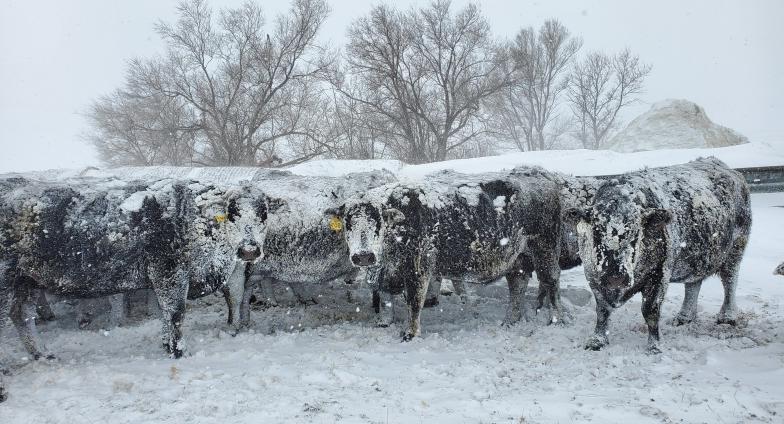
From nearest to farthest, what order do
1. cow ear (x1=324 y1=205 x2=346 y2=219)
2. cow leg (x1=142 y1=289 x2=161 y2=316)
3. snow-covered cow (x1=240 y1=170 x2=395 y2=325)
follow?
cow ear (x1=324 y1=205 x2=346 y2=219) → snow-covered cow (x1=240 y1=170 x2=395 y2=325) → cow leg (x1=142 y1=289 x2=161 y2=316)

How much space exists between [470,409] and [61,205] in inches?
174

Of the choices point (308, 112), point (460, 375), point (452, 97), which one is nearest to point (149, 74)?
point (308, 112)

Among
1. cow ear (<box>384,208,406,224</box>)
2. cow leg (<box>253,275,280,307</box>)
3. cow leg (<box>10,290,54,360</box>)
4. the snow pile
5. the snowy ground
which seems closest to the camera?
the snowy ground

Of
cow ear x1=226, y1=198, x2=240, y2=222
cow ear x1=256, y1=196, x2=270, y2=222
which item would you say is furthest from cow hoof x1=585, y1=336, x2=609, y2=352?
cow ear x1=226, y1=198, x2=240, y2=222

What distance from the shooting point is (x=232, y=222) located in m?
5.96

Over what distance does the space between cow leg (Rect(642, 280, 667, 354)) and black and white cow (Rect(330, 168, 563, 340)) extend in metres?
1.55

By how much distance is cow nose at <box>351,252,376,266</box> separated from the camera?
5.93 meters

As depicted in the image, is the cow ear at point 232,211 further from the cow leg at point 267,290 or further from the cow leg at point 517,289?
the cow leg at point 517,289

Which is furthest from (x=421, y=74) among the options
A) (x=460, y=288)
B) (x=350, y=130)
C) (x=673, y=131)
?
(x=460, y=288)

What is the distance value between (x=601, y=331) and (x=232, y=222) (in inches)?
165

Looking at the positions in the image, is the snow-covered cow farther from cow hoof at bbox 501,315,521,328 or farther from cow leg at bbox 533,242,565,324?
cow leg at bbox 533,242,565,324

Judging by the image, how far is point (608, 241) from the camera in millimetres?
5105

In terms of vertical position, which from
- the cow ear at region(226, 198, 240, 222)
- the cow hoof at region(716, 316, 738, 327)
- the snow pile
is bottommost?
the cow hoof at region(716, 316, 738, 327)

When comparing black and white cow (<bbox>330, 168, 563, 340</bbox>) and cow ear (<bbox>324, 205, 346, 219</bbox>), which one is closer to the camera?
black and white cow (<bbox>330, 168, 563, 340</bbox>)
